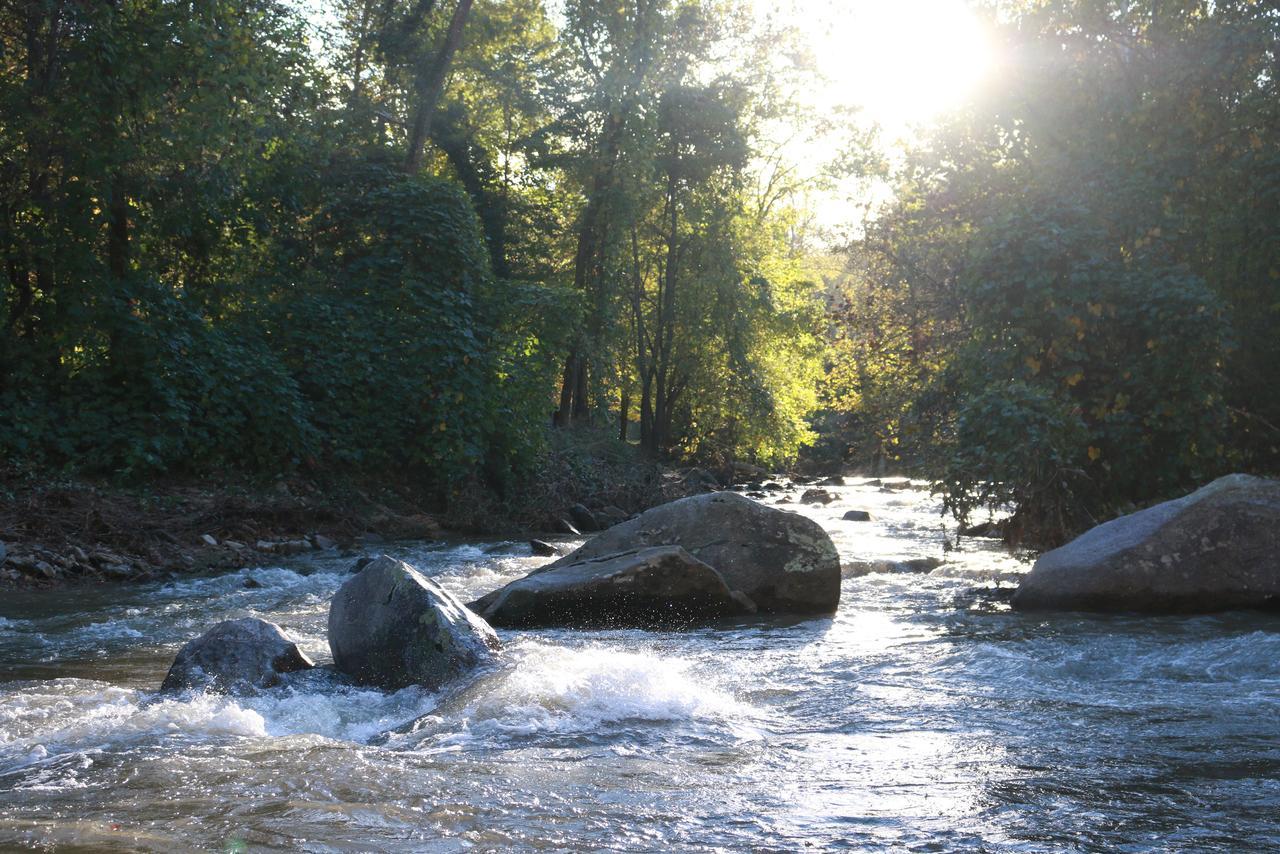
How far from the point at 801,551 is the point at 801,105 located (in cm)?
2306

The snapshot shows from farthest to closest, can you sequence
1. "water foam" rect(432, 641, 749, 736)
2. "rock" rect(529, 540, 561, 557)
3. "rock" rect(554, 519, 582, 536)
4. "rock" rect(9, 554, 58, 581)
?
"rock" rect(554, 519, 582, 536) < "rock" rect(529, 540, 561, 557) < "rock" rect(9, 554, 58, 581) < "water foam" rect(432, 641, 749, 736)

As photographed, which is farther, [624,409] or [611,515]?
[624,409]

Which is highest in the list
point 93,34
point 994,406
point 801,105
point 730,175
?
point 801,105

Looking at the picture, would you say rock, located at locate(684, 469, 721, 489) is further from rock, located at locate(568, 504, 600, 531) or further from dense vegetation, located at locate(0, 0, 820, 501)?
rock, located at locate(568, 504, 600, 531)

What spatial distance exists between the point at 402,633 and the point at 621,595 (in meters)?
2.54

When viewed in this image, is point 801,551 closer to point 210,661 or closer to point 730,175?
point 210,661

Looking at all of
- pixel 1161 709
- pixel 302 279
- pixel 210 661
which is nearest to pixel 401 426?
pixel 302 279

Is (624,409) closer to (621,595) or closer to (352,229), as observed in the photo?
(352,229)

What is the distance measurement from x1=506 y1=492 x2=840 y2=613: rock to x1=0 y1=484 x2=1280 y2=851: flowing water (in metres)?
0.73

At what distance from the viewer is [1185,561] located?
8461 mm

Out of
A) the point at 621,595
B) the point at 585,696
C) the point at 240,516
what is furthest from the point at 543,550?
the point at 585,696

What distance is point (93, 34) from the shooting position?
43.8 feet

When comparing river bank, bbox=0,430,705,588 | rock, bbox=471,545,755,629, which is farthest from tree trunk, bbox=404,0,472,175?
rock, bbox=471,545,755,629

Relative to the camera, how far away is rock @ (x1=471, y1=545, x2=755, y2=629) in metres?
8.59
